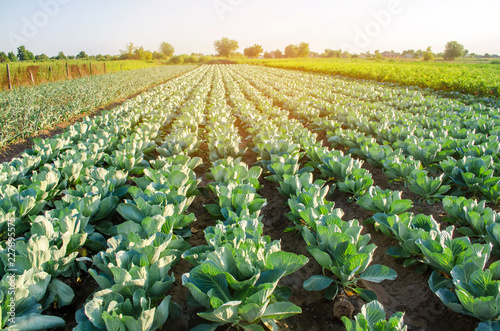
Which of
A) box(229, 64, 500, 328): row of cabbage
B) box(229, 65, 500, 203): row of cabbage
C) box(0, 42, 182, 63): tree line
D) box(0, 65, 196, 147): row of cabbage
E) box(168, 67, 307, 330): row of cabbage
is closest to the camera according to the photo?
box(168, 67, 307, 330): row of cabbage

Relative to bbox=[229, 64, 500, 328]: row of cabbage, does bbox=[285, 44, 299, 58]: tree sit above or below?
above

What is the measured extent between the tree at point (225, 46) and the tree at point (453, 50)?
5692 centimetres

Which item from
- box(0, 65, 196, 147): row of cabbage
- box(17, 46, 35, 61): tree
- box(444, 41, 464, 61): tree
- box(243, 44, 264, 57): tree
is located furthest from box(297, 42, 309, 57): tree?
box(0, 65, 196, 147): row of cabbage

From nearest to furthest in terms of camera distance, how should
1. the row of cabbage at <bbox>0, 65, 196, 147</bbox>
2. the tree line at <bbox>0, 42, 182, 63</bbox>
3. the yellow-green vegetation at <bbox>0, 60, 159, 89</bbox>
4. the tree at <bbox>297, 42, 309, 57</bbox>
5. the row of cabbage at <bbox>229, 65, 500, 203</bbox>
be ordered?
the row of cabbage at <bbox>229, 65, 500, 203</bbox>
the row of cabbage at <bbox>0, 65, 196, 147</bbox>
the yellow-green vegetation at <bbox>0, 60, 159, 89</bbox>
the tree line at <bbox>0, 42, 182, 63</bbox>
the tree at <bbox>297, 42, 309, 57</bbox>

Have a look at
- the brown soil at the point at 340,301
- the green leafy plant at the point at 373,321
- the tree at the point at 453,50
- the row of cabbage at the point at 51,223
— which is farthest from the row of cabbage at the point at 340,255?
the tree at the point at 453,50

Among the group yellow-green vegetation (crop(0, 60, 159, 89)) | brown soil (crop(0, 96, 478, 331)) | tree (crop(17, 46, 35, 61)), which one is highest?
tree (crop(17, 46, 35, 61))

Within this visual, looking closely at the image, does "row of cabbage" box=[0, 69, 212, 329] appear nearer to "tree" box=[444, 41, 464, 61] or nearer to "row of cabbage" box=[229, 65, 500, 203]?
"row of cabbage" box=[229, 65, 500, 203]

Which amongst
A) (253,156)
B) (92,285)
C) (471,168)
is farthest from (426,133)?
(92,285)

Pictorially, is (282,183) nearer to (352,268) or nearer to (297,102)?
(352,268)

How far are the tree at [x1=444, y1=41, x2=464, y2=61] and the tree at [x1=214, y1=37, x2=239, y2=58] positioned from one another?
187 ft

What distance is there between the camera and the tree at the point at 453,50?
7100 cm

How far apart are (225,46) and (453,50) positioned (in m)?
61.4

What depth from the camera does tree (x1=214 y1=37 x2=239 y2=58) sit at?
87.4 m

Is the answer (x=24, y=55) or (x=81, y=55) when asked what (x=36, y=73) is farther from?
(x=81, y=55)
